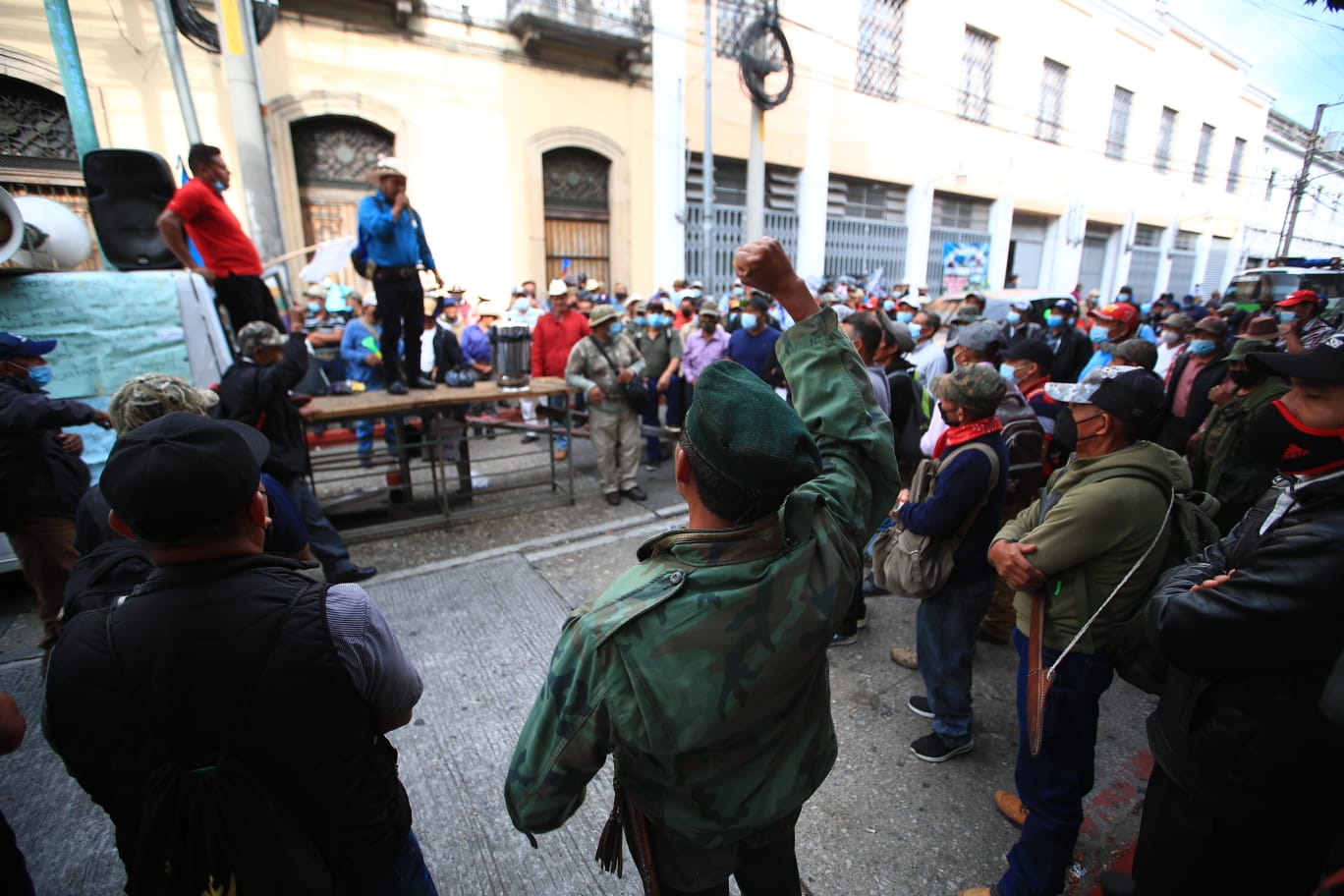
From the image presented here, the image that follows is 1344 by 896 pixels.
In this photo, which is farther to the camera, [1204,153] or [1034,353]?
[1204,153]

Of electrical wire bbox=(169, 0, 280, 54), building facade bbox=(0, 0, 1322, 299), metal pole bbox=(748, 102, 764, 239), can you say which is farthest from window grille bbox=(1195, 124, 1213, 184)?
electrical wire bbox=(169, 0, 280, 54)

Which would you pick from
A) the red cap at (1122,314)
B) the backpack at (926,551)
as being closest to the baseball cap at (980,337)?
the backpack at (926,551)

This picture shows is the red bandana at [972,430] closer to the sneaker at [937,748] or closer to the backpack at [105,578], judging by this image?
the sneaker at [937,748]

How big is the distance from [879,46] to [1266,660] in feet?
60.9

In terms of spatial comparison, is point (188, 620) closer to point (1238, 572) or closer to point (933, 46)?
point (1238, 572)

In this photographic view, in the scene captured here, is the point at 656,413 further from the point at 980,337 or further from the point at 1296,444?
the point at 1296,444

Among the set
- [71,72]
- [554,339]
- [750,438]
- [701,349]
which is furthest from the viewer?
[701,349]

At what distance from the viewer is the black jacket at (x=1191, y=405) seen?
4.47 meters

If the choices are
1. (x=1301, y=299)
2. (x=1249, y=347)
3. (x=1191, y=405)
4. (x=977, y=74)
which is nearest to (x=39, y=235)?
(x=1249, y=347)

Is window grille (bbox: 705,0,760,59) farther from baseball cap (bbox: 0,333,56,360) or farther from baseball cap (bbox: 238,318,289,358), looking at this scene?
baseball cap (bbox: 0,333,56,360)

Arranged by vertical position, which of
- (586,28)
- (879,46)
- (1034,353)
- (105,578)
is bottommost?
(105,578)

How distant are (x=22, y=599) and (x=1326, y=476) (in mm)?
6622

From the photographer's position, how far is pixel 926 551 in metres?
2.57

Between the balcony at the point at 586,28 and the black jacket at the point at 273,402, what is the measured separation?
32.4ft
